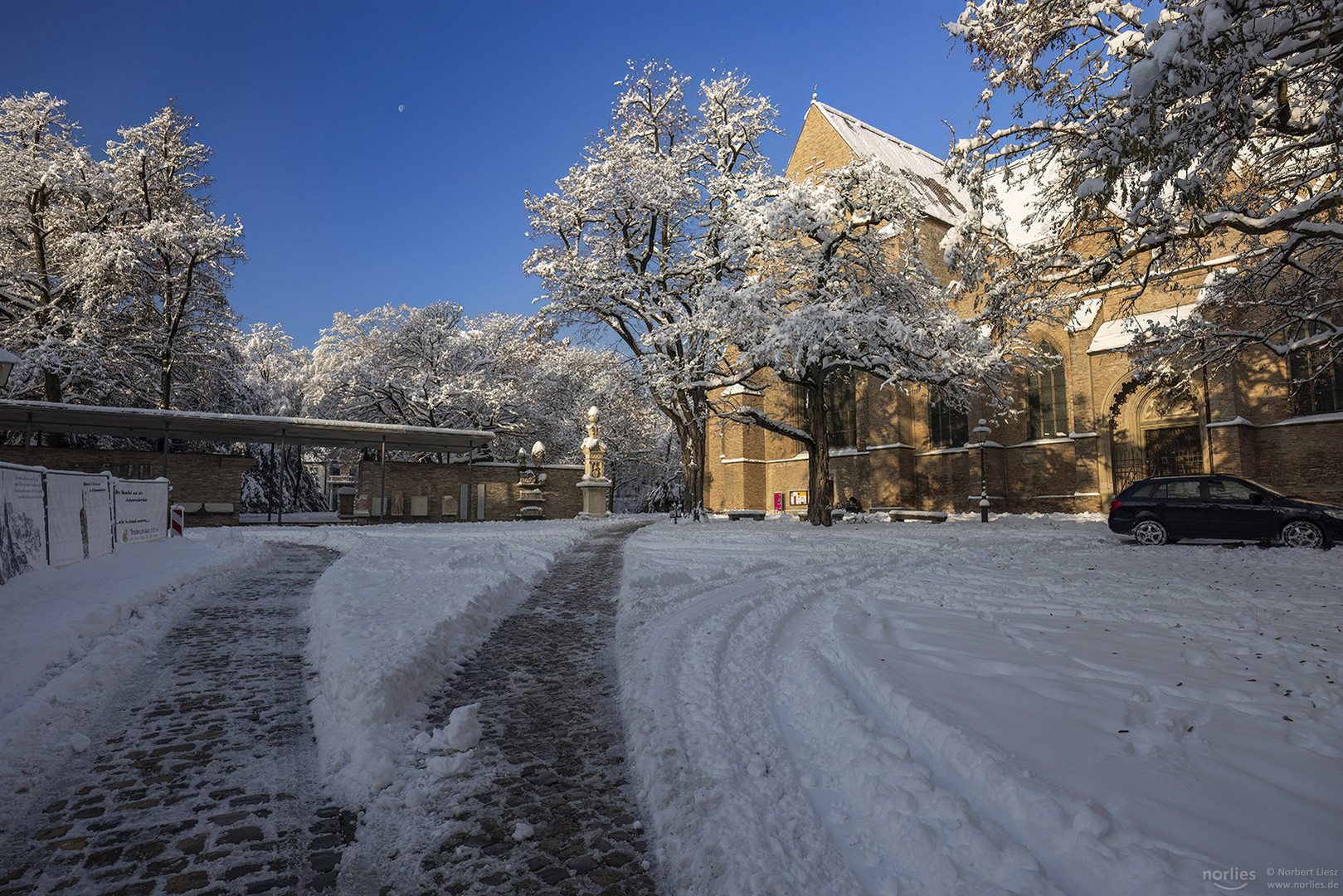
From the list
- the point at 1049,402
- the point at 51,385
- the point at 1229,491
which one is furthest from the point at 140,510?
the point at 1049,402

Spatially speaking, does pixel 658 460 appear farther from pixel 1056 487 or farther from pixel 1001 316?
pixel 1001 316

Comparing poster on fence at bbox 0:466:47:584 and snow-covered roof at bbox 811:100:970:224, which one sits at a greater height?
snow-covered roof at bbox 811:100:970:224

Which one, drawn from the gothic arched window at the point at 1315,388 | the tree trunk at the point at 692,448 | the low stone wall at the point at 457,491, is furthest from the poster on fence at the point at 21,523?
the gothic arched window at the point at 1315,388

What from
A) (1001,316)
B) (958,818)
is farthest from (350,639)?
(1001,316)

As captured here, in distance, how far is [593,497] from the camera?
86.7ft

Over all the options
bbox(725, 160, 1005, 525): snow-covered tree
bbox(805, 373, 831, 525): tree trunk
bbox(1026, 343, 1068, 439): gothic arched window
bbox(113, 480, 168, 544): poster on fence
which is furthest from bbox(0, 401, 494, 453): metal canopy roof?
bbox(1026, 343, 1068, 439): gothic arched window

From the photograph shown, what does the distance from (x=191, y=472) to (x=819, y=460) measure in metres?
22.9

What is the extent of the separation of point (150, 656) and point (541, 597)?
373 centimetres

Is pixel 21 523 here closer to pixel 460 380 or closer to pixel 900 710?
pixel 900 710

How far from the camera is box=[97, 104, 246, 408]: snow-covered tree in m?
23.1

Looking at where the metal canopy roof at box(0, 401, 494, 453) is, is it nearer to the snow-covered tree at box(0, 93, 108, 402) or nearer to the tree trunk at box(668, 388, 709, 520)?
the snow-covered tree at box(0, 93, 108, 402)

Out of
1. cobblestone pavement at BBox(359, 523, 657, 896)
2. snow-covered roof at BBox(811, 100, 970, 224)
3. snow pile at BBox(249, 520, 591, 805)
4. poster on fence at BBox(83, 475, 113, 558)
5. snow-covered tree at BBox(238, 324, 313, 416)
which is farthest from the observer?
snow-covered tree at BBox(238, 324, 313, 416)

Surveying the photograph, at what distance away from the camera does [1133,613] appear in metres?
6.04

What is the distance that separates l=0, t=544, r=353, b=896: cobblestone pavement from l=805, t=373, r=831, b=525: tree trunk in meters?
15.4
